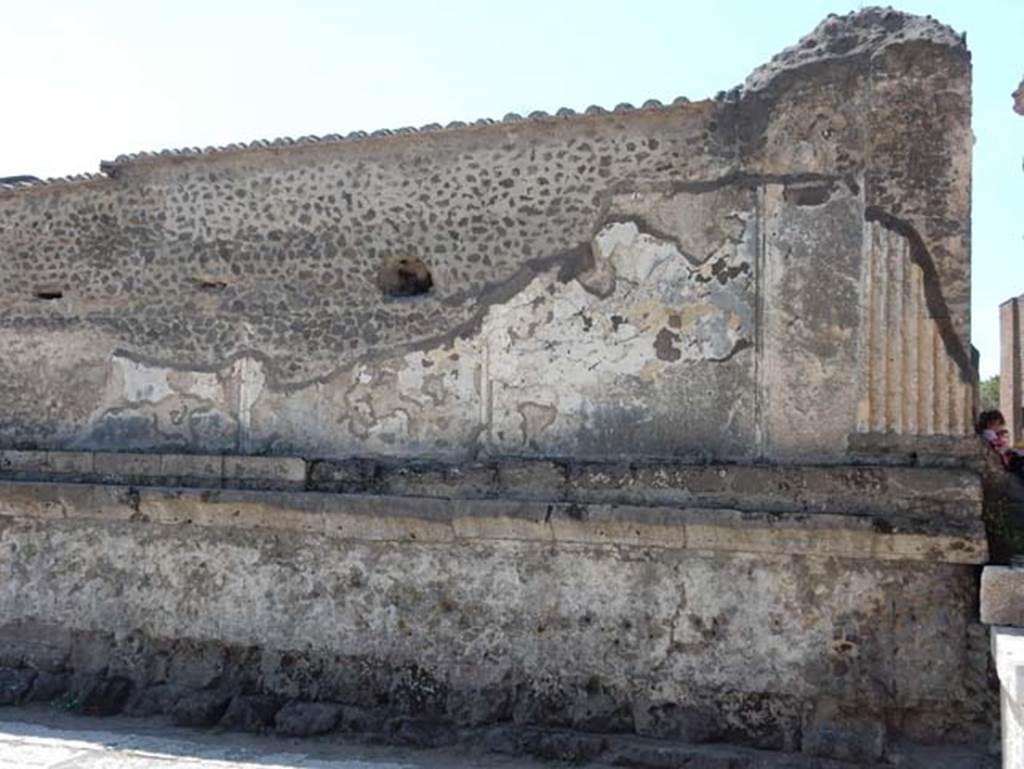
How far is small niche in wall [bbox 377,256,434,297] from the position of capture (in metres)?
7.38

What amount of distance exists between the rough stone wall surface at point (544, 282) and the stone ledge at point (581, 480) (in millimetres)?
173

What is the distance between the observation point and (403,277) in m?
7.47

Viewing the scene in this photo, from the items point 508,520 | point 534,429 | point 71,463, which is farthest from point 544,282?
point 71,463

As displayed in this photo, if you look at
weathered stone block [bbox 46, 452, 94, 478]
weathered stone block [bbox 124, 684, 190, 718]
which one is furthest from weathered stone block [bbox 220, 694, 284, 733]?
weathered stone block [bbox 46, 452, 94, 478]

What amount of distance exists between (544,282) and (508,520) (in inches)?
58.7

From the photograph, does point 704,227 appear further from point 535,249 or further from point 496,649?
point 496,649

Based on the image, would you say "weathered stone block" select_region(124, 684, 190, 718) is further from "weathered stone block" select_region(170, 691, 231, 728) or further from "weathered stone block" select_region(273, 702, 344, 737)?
"weathered stone block" select_region(273, 702, 344, 737)

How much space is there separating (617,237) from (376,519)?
7.63 ft

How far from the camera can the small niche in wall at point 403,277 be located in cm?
738

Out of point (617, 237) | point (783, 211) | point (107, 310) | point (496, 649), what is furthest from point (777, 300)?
point (107, 310)

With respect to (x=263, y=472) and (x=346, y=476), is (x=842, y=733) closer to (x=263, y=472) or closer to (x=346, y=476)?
(x=346, y=476)

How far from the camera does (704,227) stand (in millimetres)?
6578

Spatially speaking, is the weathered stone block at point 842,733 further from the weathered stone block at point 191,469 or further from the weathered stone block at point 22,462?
the weathered stone block at point 22,462

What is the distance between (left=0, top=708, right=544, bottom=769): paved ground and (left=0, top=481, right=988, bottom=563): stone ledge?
1292 millimetres
